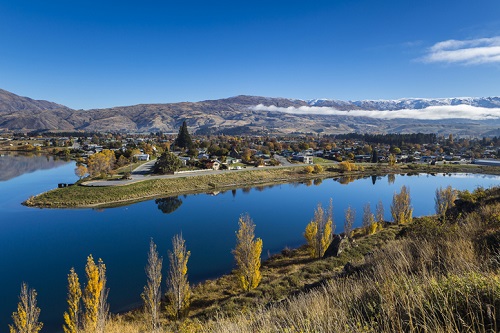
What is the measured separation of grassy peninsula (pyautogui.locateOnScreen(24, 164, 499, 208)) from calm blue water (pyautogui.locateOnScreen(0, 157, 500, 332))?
6.65ft

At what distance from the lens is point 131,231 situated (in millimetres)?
24984

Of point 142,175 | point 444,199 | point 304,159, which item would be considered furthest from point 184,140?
point 444,199

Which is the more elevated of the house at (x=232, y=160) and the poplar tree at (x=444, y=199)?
the house at (x=232, y=160)

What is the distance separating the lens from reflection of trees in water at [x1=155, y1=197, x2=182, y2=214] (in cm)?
3216

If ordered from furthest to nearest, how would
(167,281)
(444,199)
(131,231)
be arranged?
(131,231) < (444,199) < (167,281)

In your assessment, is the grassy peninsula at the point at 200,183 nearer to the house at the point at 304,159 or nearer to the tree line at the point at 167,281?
the house at the point at 304,159

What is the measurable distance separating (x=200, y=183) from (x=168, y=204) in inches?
355

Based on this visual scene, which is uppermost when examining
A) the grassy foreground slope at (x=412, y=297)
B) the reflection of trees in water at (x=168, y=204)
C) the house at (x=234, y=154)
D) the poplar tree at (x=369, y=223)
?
the grassy foreground slope at (x=412, y=297)

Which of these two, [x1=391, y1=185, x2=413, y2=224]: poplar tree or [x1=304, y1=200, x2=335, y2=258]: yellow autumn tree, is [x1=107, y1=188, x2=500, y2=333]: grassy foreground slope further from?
[x1=391, y1=185, x2=413, y2=224]: poplar tree

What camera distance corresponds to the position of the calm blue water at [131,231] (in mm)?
16172

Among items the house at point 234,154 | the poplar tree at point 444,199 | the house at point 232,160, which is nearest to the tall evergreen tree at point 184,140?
the house at point 234,154

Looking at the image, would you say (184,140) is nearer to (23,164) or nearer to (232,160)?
(232,160)

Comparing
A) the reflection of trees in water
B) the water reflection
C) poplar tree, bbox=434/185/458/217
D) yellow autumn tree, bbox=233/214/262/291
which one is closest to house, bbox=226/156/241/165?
the reflection of trees in water

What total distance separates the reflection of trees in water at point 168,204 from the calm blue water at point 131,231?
0.11 meters
